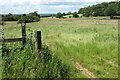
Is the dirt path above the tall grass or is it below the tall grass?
below

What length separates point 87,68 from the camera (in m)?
6.09

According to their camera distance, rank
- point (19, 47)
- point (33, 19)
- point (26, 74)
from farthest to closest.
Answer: point (33, 19) < point (19, 47) < point (26, 74)

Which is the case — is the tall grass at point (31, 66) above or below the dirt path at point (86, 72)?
above

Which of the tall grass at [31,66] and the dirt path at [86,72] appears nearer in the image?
the tall grass at [31,66]

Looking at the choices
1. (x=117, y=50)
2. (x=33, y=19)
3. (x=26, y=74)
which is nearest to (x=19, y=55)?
(x=26, y=74)

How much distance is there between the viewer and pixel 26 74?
4.59 meters

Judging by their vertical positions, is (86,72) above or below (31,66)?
below

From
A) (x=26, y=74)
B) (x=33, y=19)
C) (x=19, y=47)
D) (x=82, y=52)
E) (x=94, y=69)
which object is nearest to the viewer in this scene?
(x=26, y=74)

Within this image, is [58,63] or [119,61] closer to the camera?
[58,63]

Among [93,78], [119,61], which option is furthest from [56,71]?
[119,61]

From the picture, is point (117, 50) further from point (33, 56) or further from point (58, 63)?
point (33, 56)

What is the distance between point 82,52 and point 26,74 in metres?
3.78

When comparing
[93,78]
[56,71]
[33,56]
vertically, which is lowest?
[93,78]

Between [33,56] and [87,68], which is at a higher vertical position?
[33,56]
